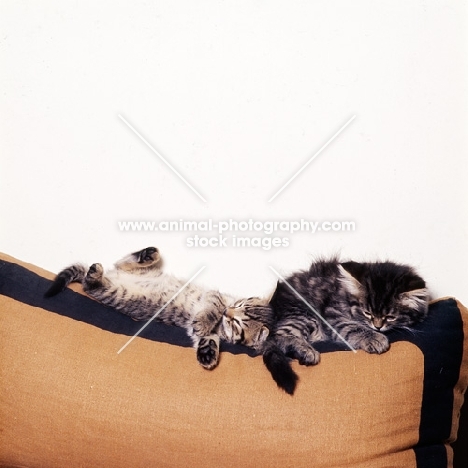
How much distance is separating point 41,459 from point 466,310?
1085mm

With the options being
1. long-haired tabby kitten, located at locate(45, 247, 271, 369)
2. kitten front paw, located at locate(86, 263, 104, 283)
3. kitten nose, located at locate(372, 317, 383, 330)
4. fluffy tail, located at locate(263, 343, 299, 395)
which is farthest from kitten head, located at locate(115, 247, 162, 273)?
kitten nose, located at locate(372, 317, 383, 330)

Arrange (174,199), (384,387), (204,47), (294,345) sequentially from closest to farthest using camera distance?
1. (384,387)
2. (294,345)
3. (204,47)
4. (174,199)

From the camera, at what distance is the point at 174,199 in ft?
5.68

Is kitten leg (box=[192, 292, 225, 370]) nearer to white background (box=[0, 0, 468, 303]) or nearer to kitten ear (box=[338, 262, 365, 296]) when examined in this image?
white background (box=[0, 0, 468, 303])

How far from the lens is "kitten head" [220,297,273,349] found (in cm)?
153

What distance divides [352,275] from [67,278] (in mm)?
777

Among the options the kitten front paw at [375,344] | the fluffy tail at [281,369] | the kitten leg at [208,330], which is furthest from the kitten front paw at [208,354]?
the kitten front paw at [375,344]

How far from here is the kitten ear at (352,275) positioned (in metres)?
1.51

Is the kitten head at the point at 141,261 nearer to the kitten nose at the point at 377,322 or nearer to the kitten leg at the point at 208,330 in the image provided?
the kitten leg at the point at 208,330

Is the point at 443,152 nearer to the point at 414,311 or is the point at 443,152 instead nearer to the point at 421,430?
the point at 414,311

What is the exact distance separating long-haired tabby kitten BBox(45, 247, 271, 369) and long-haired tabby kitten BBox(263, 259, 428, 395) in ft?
0.23

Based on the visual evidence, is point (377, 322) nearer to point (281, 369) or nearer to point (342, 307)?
point (342, 307)

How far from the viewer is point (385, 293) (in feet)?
4.91

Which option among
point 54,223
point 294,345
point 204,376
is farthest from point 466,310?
point 54,223
